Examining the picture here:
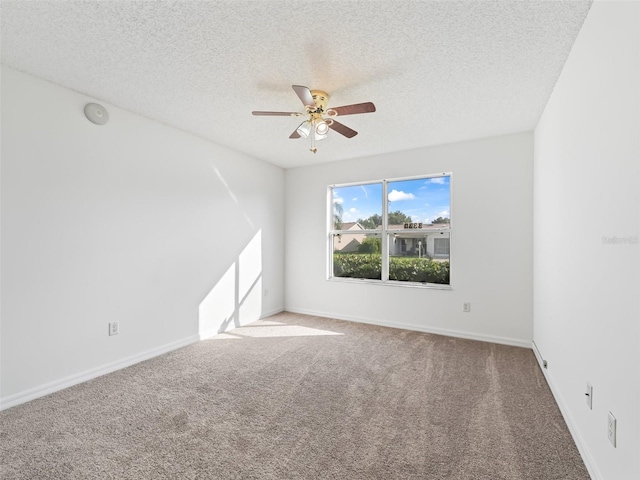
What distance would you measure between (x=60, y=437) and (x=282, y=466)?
1.41 meters

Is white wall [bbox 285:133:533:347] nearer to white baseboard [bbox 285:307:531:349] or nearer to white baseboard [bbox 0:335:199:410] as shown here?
white baseboard [bbox 285:307:531:349]

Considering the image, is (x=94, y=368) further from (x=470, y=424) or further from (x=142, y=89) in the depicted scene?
(x=470, y=424)

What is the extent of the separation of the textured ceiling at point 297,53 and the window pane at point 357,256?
75.3 inches

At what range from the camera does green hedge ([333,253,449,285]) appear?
4.01 m

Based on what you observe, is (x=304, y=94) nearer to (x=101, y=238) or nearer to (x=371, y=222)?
(x=101, y=238)

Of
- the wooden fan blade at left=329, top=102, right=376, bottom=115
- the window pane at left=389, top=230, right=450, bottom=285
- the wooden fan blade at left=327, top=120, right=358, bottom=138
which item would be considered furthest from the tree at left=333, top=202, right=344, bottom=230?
the wooden fan blade at left=329, top=102, right=376, bottom=115

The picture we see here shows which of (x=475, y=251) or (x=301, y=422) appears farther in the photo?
(x=475, y=251)

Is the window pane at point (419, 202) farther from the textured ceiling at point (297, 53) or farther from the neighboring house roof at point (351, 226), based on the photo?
the textured ceiling at point (297, 53)

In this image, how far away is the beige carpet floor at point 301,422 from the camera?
161cm

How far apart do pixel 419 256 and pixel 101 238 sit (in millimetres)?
3638

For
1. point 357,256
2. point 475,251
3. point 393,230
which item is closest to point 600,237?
point 475,251

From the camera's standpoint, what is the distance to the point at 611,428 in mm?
1341

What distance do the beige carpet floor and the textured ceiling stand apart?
96.4 inches

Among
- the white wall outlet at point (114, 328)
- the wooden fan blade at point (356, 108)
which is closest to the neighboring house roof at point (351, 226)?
the wooden fan blade at point (356, 108)
